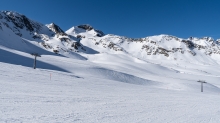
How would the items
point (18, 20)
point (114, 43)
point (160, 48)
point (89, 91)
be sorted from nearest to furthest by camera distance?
point (89, 91), point (18, 20), point (160, 48), point (114, 43)

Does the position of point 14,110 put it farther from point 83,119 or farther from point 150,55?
point 150,55

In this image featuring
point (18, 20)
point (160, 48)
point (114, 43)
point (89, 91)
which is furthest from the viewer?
point (114, 43)

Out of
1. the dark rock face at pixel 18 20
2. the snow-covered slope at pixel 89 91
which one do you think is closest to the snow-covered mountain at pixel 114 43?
the dark rock face at pixel 18 20

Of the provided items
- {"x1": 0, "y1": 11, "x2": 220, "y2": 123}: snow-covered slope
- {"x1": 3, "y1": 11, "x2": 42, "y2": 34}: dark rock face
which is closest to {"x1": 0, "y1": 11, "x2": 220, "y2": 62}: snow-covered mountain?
{"x1": 3, "y1": 11, "x2": 42, "y2": 34}: dark rock face

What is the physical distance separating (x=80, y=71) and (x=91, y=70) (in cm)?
269

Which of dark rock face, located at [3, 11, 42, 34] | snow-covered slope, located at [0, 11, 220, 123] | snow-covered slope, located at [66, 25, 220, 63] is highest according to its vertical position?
dark rock face, located at [3, 11, 42, 34]

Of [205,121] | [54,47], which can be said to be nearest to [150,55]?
[54,47]

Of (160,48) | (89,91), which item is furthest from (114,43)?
(89,91)

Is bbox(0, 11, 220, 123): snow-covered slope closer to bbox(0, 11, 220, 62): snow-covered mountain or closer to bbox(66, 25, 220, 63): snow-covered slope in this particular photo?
bbox(0, 11, 220, 62): snow-covered mountain

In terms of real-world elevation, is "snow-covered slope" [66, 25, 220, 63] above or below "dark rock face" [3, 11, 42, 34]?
below

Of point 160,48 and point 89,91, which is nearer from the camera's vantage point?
point 89,91

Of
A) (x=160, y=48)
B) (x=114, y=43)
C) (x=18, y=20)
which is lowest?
(x=160, y=48)

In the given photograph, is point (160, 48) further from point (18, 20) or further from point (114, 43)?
point (18, 20)

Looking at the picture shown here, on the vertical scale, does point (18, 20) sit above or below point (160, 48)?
above
